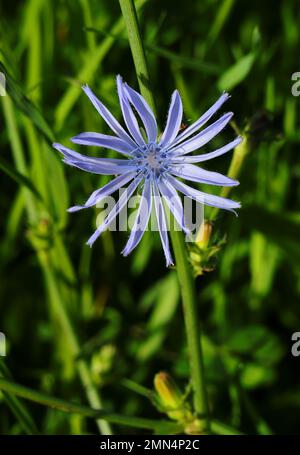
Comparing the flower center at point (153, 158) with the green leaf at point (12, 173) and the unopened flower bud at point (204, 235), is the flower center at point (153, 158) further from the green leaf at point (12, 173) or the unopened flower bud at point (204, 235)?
the green leaf at point (12, 173)

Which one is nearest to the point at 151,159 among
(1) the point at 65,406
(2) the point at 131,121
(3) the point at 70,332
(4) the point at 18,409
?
(2) the point at 131,121

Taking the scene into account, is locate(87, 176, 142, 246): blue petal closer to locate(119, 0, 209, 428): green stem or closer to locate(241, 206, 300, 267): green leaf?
locate(119, 0, 209, 428): green stem

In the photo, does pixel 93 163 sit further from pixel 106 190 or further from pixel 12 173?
pixel 12 173

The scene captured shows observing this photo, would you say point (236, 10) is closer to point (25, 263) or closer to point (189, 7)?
point (189, 7)

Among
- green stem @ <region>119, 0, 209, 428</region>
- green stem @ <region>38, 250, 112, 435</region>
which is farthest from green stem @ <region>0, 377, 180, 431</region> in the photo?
green stem @ <region>38, 250, 112, 435</region>

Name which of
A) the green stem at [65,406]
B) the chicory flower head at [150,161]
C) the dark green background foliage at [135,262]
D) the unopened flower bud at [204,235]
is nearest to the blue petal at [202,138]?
the chicory flower head at [150,161]

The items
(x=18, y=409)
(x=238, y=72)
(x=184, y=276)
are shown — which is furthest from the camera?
(x=238, y=72)
